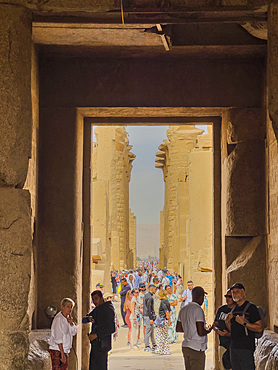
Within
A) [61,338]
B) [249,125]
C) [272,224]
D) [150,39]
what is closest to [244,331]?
[61,338]

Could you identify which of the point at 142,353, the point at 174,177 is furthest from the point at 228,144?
the point at 174,177

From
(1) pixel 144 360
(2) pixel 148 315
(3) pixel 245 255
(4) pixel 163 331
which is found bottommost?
(1) pixel 144 360

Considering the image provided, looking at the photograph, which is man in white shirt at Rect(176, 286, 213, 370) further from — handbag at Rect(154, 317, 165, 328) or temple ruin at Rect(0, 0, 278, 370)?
handbag at Rect(154, 317, 165, 328)

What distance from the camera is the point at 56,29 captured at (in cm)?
686

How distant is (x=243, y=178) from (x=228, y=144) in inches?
20.6

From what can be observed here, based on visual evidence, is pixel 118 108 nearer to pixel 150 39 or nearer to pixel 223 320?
pixel 150 39

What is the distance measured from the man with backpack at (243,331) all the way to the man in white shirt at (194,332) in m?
0.62

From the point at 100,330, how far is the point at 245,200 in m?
2.57

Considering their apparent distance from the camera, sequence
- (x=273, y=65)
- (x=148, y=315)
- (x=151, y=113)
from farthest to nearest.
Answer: (x=148, y=315), (x=151, y=113), (x=273, y=65)

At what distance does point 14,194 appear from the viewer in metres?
5.02

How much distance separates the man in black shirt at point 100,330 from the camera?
6.52m

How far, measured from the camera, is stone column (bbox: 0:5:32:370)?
16.1 feet

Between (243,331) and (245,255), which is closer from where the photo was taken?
(243,331)

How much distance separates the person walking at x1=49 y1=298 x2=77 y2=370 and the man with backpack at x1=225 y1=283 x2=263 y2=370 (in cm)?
166
